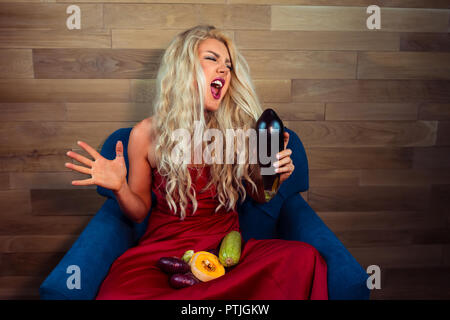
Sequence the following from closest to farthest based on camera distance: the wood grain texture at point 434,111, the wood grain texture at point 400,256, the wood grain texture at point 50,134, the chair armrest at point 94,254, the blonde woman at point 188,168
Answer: the chair armrest at point 94,254 < the blonde woman at point 188,168 < the wood grain texture at point 50,134 < the wood grain texture at point 434,111 < the wood grain texture at point 400,256

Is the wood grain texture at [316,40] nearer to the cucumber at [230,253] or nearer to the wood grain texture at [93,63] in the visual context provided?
the wood grain texture at [93,63]

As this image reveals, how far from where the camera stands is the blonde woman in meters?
1.21

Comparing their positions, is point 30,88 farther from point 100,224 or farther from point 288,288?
point 288,288

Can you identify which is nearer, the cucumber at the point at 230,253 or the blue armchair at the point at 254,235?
the blue armchair at the point at 254,235

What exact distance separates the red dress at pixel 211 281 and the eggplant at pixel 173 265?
0.03 metres

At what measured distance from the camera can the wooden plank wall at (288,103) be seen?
1673mm

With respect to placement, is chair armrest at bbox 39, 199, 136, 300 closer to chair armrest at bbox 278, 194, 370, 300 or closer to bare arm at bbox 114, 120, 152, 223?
bare arm at bbox 114, 120, 152, 223

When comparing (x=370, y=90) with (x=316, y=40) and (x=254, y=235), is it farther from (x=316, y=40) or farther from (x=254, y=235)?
(x=254, y=235)

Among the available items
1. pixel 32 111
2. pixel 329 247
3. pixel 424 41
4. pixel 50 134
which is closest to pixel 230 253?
pixel 329 247

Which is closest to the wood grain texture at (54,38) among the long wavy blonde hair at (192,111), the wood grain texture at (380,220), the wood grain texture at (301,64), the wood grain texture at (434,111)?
the long wavy blonde hair at (192,111)

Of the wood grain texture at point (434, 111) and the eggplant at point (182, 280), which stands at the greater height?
the wood grain texture at point (434, 111)

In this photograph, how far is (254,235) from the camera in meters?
1.52

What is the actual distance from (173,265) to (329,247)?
1.76 feet

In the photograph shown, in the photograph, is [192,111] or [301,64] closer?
[192,111]
